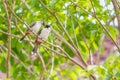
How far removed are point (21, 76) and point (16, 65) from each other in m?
0.18

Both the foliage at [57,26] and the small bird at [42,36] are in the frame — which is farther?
the small bird at [42,36]

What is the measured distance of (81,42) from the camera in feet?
15.5

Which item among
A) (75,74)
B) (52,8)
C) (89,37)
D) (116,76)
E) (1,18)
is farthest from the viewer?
(75,74)

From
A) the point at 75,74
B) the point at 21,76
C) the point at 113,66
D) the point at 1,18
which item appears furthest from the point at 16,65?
the point at 113,66

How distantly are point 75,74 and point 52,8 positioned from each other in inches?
53.9

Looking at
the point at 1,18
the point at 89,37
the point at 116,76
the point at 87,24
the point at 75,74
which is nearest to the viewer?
the point at 116,76

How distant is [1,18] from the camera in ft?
13.0

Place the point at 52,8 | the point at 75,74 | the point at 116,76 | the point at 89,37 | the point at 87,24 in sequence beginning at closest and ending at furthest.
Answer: the point at 116,76 → the point at 52,8 → the point at 87,24 → the point at 89,37 → the point at 75,74

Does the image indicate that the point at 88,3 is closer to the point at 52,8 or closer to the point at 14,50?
the point at 52,8

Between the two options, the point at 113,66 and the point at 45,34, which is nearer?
the point at 113,66

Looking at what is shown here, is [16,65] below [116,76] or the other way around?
the other way around

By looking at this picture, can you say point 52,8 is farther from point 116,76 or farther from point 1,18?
point 116,76

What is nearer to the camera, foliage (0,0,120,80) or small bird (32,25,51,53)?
foliage (0,0,120,80)

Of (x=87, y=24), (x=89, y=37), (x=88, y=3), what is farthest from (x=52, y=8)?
(x=89, y=37)
